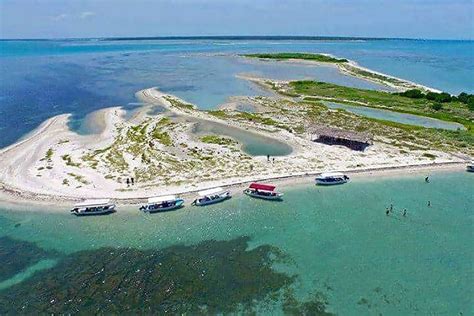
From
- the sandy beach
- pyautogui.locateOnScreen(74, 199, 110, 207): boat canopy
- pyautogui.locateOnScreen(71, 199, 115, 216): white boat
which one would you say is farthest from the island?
pyautogui.locateOnScreen(71, 199, 115, 216): white boat

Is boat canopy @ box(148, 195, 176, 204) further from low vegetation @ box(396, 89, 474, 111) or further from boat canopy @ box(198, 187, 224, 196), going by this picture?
low vegetation @ box(396, 89, 474, 111)

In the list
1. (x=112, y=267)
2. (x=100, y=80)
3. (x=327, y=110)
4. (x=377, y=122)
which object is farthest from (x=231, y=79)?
(x=112, y=267)

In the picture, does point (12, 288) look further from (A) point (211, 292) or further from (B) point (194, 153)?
(B) point (194, 153)

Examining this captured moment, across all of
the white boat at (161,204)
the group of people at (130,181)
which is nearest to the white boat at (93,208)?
the white boat at (161,204)

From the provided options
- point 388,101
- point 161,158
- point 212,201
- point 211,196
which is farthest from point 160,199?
point 388,101

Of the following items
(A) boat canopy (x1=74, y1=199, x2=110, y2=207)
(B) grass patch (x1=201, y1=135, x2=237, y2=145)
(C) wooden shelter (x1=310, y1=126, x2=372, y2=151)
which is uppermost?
(C) wooden shelter (x1=310, y1=126, x2=372, y2=151)

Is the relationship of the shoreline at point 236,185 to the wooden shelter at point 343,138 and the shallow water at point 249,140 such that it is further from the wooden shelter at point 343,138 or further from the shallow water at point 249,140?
the shallow water at point 249,140
